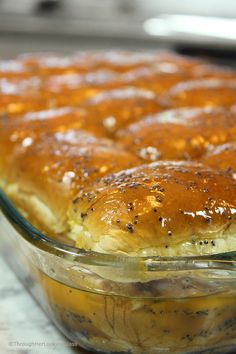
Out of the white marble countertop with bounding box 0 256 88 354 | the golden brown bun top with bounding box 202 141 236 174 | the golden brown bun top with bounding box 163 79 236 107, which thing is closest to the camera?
the white marble countertop with bounding box 0 256 88 354

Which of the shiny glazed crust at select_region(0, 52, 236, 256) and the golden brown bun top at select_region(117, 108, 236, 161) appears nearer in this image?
the shiny glazed crust at select_region(0, 52, 236, 256)

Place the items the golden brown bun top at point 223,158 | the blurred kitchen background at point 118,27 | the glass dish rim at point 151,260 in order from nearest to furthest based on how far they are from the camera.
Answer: the glass dish rim at point 151,260, the golden brown bun top at point 223,158, the blurred kitchen background at point 118,27

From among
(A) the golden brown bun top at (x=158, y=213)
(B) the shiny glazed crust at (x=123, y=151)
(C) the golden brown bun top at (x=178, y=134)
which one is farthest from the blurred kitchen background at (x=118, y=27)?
(A) the golden brown bun top at (x=158, y=213)

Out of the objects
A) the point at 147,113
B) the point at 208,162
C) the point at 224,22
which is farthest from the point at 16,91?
the point at 224,22

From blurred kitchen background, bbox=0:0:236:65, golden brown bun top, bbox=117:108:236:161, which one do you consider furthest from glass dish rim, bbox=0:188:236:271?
blurred kitchen background, bbox=0:0:236:65

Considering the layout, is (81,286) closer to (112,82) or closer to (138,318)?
Result: (138,318)

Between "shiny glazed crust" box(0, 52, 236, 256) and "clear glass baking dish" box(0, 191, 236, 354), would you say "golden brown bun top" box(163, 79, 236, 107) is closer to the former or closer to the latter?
"shiny glazed crust" box(0, 52, 236, 256)

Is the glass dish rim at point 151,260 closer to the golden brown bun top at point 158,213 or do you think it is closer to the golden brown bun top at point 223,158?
the golden brown bun top at point 158,213

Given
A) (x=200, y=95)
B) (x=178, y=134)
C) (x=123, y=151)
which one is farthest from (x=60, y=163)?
(x=200, y=95)
